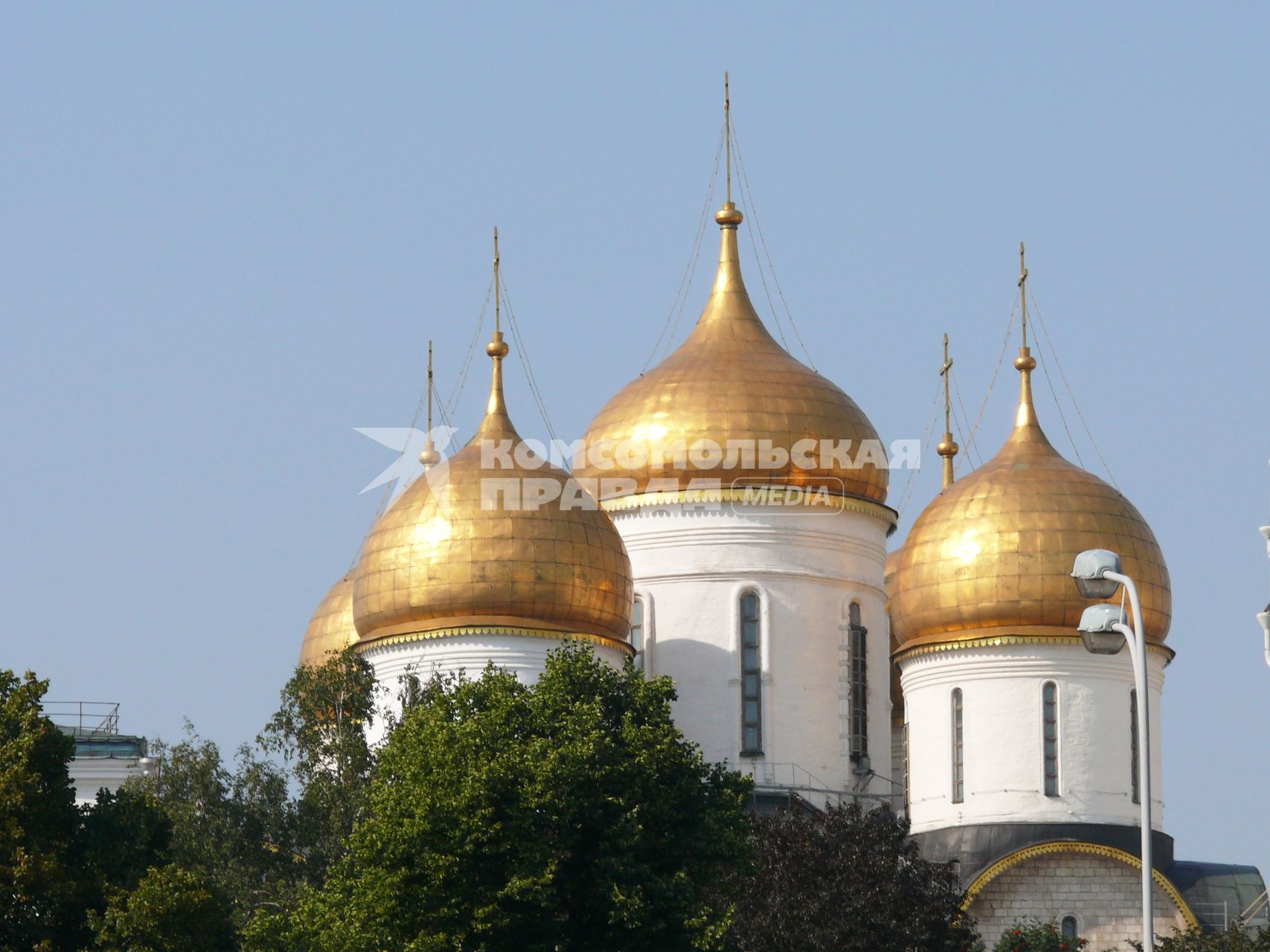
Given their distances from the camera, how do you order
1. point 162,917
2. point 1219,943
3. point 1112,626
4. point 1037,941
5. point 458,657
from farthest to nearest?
point 458,657
point 1037,941
point 1219,943
point 162,917
point 1112,626

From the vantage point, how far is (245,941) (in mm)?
24453

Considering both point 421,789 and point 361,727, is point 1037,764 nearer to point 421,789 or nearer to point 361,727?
point 361,727

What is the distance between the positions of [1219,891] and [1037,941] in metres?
3.31

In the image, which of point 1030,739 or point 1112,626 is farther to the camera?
point 1030,739

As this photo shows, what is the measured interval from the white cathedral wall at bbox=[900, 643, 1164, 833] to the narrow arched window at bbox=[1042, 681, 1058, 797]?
6 cm

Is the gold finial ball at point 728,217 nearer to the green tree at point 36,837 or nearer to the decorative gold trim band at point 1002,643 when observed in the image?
the decorative gold trim band at point 1002,643


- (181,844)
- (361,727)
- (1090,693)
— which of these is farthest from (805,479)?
(181,844)

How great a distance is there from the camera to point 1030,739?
33.2 meters

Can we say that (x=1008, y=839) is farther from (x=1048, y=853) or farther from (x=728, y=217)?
(x=728, y=217)

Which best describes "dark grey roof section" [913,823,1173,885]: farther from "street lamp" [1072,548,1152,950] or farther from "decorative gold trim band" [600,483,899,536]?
"street lamp" [1072,548,1152,950]

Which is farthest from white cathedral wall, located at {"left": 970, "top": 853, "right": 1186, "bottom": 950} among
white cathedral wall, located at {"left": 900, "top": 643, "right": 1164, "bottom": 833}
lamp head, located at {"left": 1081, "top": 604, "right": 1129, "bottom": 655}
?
lamp head, located at {"left": 1081, "top": 604, "right": 1129, "bottom": 655}

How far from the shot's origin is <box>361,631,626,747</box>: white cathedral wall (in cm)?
3228

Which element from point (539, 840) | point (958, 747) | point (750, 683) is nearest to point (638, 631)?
point (750, 683)

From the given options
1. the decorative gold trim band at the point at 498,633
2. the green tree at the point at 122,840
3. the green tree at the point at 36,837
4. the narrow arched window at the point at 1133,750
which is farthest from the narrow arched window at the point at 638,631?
the green tree at the point at 36,837
